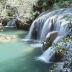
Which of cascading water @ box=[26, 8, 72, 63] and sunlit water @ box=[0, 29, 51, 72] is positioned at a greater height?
cascading water @ box=[26, 8, 72, 63]

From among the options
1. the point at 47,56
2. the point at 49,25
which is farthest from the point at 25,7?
the point at 47,56

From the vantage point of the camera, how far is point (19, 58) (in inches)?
432

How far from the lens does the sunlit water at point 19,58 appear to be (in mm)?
9570

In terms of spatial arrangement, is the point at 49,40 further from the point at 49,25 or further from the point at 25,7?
the point at 25,7

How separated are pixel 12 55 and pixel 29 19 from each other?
611 centimetres

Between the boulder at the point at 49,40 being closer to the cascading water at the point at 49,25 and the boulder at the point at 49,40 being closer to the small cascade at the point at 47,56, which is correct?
the cascading water at the point at 49,25

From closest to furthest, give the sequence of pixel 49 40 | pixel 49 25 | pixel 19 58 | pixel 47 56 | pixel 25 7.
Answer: pixel 47 56, pixel 19 58, pixel 49 40, pixel 49 25, pixel 25 7

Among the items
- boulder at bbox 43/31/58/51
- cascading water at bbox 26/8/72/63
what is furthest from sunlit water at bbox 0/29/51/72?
cascading water at bbox 26/8/72/63

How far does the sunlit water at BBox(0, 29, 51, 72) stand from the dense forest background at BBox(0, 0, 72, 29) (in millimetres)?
1929

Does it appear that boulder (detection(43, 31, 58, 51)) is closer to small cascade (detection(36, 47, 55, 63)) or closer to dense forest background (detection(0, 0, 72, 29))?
small cascade (detection(36, 47, 55, 63))

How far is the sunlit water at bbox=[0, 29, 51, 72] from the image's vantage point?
9.57 meters

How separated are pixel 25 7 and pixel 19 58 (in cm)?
603

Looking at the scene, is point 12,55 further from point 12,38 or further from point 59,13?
point 59,13

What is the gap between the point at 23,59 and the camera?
425 inches
